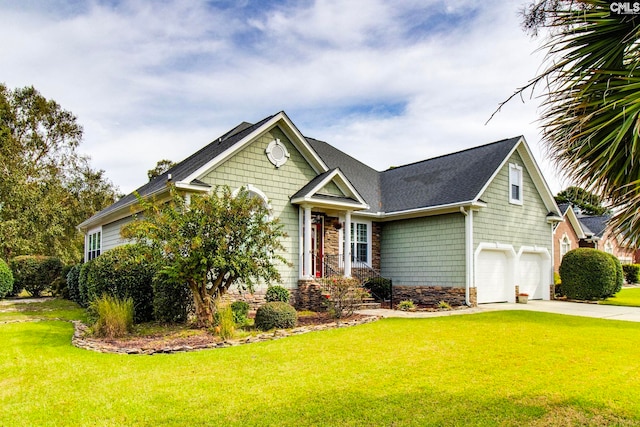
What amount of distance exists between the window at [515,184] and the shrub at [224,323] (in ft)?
43.5

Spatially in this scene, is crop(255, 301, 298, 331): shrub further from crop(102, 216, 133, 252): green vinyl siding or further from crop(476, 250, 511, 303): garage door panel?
crop(476, 250, 511, 303): garage door panel

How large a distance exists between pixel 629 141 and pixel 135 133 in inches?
855

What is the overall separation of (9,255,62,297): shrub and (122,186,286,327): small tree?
13706 millimetres

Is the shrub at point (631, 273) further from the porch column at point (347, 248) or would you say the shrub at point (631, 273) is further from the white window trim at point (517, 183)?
the porch column at point (347, 248)

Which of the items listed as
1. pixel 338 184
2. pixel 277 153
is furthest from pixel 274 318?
pixel 338 184

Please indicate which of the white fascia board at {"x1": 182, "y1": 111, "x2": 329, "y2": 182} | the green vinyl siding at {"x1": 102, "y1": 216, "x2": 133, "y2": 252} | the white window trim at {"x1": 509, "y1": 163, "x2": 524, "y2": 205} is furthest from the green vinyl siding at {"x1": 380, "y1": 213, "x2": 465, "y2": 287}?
the green vinyl siding at {"x1": 102, "y1": 216, "x2": 133, "y2": 252}

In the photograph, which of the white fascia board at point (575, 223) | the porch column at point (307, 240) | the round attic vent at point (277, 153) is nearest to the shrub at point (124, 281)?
the porch column at point (307, 240)

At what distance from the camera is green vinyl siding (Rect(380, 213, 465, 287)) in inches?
681

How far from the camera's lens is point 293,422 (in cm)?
518

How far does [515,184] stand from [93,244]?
1930cm

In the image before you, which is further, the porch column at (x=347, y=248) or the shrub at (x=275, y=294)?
the porch column at (x=347, y=248)

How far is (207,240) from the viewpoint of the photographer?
35.8 feet

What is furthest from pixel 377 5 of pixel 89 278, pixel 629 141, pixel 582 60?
pixel 89 278

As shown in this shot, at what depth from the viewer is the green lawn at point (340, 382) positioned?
5.41m
